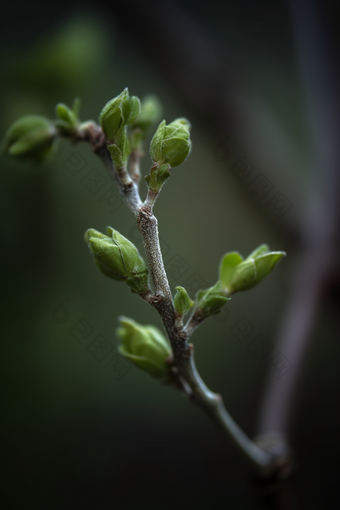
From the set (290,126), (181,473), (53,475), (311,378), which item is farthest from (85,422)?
(290,126)

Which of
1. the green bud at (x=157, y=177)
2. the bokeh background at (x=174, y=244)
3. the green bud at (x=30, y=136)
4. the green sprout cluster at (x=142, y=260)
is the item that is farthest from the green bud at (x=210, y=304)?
the bokeh background at (x=174, y=244)

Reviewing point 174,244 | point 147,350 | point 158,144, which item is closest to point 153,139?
point 158,144

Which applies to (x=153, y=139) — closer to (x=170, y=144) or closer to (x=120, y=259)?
(x=170, y=144)

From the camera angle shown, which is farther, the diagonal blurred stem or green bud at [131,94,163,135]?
the diagonal blurred stem

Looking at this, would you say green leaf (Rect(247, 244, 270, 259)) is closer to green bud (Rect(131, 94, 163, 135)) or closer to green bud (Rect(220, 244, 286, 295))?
green bud (Rect(220, 244, 286, 295))

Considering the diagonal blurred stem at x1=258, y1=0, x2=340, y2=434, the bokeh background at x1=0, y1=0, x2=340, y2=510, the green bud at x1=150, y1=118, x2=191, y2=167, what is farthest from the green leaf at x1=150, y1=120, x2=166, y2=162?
the diagonal blurred stem at x1=258, y1=0, x2=340, y2=434

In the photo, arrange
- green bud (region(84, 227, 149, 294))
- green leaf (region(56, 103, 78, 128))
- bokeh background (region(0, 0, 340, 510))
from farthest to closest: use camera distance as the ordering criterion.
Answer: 1. bokeh background (region(0, 0, 340, 510))
2. green leaf (region(56, 103, 78, 128))
3. green bud (region(84, 227, 149, 294))
